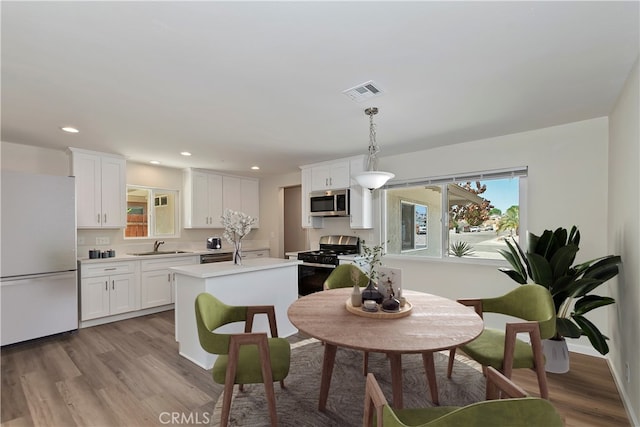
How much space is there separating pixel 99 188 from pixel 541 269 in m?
5.26

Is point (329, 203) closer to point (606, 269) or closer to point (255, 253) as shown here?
point (255, 253)

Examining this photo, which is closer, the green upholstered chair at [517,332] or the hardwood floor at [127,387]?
the green upholstered chair at [517,332]

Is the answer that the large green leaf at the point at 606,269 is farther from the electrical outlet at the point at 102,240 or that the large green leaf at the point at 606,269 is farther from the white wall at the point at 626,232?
the electrical outlet at the point at 102,240

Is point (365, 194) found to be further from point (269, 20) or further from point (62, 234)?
point (62, 234)

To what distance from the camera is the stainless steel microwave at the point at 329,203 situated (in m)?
4.54

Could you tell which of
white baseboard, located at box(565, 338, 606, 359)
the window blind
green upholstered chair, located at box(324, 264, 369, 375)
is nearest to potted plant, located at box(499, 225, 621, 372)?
white baseboard, located at box(565, 338, 606, 359)

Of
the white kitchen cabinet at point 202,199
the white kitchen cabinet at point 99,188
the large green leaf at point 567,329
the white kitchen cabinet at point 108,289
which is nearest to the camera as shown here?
the large green leaf at point 567,329

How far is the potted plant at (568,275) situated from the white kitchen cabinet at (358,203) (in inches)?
78.2

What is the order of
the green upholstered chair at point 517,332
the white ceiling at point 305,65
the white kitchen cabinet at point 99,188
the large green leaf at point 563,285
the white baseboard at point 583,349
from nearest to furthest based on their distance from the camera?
the white ceiling at point 305,65
the green upholstered chair at point 517,332
the large green leaf at point 563,285
the white baseboard at point 583,349
the white kitchen cabinet at point 99,188

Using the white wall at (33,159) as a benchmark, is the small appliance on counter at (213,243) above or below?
below

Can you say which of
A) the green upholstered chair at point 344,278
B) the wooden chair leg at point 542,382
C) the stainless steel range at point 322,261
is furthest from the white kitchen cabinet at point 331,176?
the wooden chair leg at point 542,382

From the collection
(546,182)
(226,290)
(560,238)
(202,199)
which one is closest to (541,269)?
(560,238)

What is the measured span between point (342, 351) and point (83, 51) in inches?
126

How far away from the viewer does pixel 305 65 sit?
191 cm
